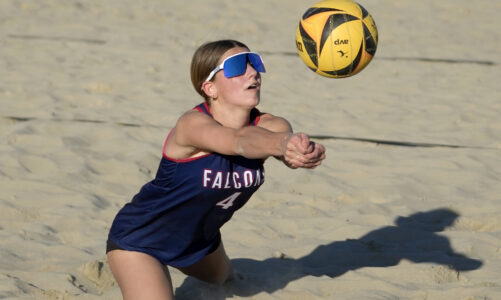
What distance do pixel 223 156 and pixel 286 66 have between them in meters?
5.45

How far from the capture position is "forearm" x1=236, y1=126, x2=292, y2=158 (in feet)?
8.62

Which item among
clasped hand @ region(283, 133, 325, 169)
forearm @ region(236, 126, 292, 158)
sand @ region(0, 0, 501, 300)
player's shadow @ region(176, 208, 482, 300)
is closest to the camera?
clasped hand @ region(283, 133, 325, 169)

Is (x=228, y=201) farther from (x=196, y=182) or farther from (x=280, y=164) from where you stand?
(x=280, y=164)

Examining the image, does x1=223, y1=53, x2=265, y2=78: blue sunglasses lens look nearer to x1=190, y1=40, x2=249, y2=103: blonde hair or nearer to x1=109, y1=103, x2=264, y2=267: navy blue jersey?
x1=190, y1=40, x2=249, y2=103: blonde hair

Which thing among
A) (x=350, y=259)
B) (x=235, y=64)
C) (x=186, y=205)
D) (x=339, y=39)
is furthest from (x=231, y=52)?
(x=350, y=259)

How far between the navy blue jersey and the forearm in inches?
11.7

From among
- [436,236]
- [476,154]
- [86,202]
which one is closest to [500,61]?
[476,154]

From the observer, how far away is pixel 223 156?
307 cm

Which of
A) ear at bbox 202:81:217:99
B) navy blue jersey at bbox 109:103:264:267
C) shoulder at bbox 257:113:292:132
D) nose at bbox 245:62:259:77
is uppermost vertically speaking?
nose at bbox 245:62:259:77

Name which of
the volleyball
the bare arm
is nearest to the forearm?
the bare arm

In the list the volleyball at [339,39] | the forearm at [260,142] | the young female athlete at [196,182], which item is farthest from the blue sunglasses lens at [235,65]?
the volleyball at [339,39]

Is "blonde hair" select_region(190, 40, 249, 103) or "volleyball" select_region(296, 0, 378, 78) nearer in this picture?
"blonde hair" select_region(190, 40, 249, 103)

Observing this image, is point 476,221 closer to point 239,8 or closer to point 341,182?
point 341,182

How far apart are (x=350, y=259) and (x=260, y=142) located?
1.62m
